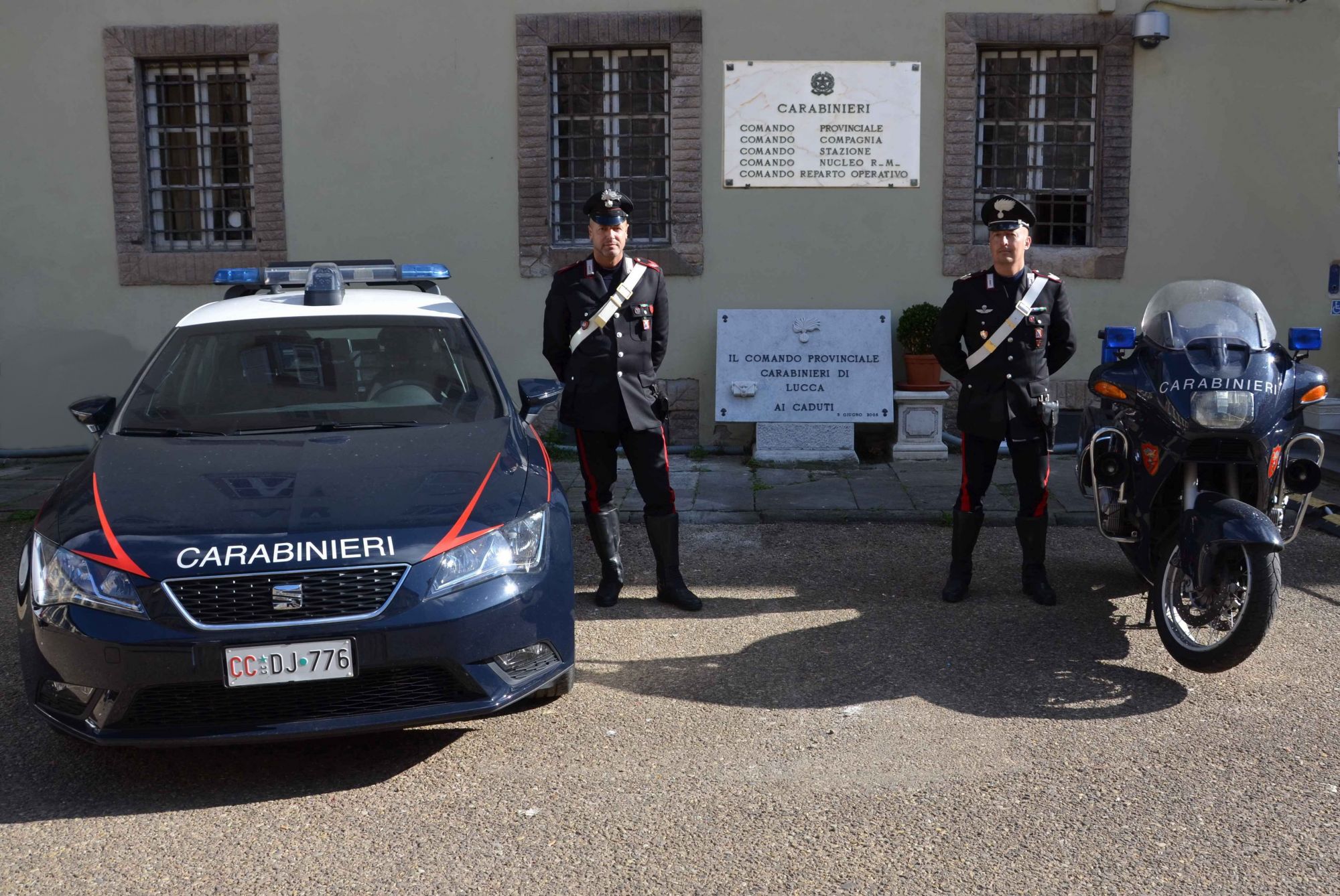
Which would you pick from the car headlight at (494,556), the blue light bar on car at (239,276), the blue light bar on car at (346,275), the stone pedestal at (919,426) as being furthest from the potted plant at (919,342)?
the car headlight at (494,556)

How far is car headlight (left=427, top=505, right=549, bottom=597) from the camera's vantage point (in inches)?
146

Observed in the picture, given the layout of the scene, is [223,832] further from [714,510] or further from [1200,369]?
[714,510]

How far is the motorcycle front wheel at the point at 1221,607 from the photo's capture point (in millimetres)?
4125

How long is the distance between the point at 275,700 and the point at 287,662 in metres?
0.15

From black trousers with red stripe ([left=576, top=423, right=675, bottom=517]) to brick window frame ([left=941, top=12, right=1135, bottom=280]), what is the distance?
15.3 feet

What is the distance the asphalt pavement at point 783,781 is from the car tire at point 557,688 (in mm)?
133

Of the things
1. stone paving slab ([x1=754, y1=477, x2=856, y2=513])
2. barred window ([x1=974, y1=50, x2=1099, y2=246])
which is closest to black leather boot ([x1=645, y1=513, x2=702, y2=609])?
stone paving slab ([x1=754, y1=477, x2=856, y2=513])

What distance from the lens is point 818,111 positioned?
9.39 metres

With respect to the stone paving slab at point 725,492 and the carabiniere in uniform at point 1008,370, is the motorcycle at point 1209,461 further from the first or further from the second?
the stone paving slab at point 725,492

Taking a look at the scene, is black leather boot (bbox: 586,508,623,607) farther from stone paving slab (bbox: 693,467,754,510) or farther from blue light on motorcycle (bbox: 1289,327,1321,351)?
blue light on motorcycle (bbox: 1289,327,1321,351)

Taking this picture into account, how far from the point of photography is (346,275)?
600 cm

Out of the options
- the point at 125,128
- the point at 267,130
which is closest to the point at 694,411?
the point at 267,130

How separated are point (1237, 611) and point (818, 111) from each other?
6.00 metres

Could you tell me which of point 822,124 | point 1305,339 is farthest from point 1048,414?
point 822,124
